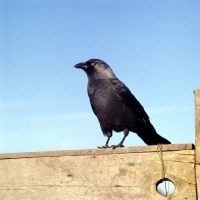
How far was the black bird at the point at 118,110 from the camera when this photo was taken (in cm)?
463

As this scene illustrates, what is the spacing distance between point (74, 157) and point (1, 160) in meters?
0.61

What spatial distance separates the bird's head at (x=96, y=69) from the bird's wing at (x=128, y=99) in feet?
0.61

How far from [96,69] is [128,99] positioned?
60 cm

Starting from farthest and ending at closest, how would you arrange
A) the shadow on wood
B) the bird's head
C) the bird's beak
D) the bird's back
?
the bird's beak → the bird's head → the bird's back → the shadow on wood

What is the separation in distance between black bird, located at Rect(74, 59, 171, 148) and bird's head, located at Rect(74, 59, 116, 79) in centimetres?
11

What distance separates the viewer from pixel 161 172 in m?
2.39

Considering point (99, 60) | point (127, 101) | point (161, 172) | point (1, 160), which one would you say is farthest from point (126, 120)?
point (161, 172)

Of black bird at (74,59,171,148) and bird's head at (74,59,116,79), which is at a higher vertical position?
bird's head at (74,59,116,79)

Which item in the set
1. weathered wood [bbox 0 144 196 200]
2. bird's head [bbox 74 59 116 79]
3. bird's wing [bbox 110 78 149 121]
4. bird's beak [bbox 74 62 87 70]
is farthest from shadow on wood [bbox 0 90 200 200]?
bird's beak [bbox 74 62 87 70]

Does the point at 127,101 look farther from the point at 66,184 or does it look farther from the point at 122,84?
the point at 66,184

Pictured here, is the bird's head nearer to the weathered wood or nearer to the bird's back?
the bird's back

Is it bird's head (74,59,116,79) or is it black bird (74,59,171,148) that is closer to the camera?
black bird (74,59,171,148)

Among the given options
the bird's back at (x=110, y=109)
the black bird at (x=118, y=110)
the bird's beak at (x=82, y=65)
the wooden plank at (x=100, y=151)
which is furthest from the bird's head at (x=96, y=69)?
the wooden plank at (x=100, y=151)

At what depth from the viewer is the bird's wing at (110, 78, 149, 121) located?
4.70 metres
